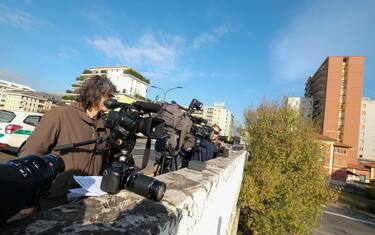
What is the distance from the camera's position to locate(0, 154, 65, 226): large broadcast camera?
80 centimetres

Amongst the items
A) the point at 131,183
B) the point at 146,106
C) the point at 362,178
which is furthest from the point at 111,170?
the point at 362,178

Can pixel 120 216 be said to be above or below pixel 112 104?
below

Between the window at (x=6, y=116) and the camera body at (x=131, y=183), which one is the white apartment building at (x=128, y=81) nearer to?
the window at (x=6, y=116)

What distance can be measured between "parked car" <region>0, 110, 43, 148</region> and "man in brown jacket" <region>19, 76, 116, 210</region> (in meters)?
8.25

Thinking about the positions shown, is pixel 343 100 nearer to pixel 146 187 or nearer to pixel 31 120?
pixel 31 120

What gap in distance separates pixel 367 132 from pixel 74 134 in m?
105

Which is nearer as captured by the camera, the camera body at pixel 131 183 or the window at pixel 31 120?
the camera body at pixel 131 183

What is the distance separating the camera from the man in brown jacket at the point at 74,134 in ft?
6.97

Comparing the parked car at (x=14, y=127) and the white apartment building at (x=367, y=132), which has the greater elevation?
the white apartment building at (x=367, y=132)

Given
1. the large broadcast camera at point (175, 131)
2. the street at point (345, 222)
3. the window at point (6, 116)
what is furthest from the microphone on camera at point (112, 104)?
the street at point (345, 222)

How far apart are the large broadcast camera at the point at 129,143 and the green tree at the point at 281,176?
38.0 ft

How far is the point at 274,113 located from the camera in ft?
59.9

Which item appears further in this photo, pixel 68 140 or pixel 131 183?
pixel 68 140

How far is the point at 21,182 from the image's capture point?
87cm
